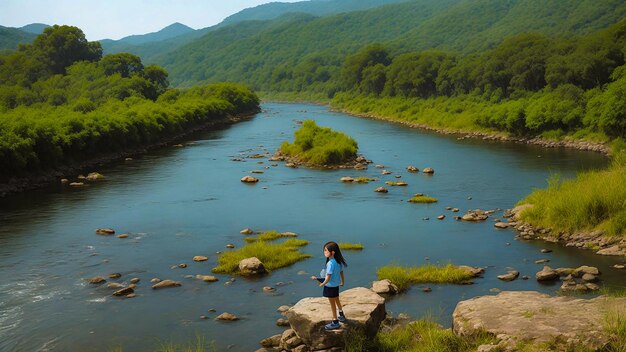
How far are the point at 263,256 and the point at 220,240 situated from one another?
16.4 feet

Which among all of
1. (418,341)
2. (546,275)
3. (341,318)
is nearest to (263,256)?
(341,318)

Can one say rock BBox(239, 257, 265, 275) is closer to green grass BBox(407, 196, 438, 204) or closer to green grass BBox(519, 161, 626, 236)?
green grass BBox(519, 161, 626, 236)

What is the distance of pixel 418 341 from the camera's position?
16453 millimetres

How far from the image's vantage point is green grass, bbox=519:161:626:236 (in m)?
28.2

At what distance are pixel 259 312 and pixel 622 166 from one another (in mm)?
24596

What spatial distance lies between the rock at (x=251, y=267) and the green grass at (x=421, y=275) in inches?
198

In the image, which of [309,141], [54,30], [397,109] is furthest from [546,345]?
[54,30]

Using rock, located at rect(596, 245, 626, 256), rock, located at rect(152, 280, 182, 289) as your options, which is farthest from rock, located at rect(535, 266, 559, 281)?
rock, located at rect(152, 280, 182, 289)

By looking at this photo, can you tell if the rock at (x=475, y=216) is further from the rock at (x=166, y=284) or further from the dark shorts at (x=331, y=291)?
the dark shorts at (x=331, y=291)

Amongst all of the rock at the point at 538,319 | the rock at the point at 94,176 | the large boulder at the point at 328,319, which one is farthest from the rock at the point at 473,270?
the rock at the point at 94,176

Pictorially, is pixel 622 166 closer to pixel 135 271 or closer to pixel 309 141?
pixel 135 271

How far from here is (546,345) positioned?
14.2 meters

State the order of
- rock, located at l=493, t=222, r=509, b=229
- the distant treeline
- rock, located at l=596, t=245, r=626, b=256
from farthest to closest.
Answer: the distant treeline < rock, located at l=493, t=222, r=509, b=229 < rock, located at l=596, t=245, r=626, b=256

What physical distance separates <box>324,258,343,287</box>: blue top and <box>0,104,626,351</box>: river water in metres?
4.23
